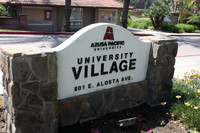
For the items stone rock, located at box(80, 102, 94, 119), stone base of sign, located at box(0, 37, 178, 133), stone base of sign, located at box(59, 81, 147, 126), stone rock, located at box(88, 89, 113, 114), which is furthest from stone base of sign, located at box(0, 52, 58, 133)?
stone rock, located at box(88, 89, 113, 114)

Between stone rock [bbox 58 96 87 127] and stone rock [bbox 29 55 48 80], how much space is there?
0.63m

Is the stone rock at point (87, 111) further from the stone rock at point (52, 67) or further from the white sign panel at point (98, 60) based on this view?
the stone rock at point (52, 67)

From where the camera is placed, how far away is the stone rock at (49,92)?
3098mm

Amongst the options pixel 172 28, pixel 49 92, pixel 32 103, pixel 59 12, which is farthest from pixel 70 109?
pixel 172 28

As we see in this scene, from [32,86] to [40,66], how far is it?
0.30m

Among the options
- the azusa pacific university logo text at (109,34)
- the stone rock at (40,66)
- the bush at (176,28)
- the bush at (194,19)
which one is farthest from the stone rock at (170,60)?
the bush at (194,19)

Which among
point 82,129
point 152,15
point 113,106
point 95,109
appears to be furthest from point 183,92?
point 152,15

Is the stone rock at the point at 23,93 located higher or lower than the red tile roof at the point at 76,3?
lower

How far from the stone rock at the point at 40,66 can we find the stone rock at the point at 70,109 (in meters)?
0.63

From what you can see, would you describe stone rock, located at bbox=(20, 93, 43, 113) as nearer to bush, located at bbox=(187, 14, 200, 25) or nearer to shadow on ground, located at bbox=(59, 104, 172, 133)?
shadow on ground, located at bbox=(59, 104, 172, 133)

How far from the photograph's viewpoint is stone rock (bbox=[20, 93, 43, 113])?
2949mm

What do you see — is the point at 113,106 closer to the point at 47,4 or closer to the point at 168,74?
the point at 168,74

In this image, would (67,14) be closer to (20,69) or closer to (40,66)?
(40,66)

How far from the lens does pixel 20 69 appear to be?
279cm
